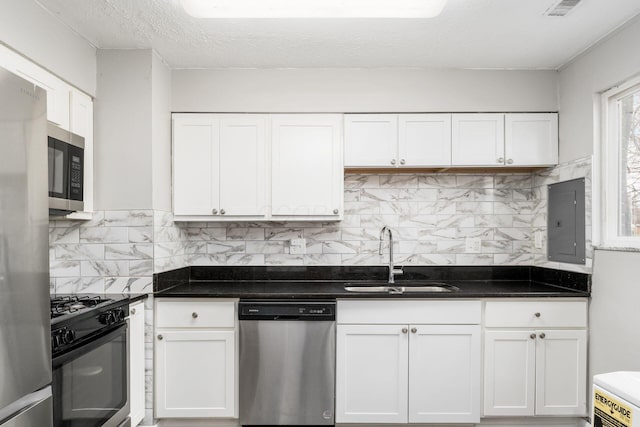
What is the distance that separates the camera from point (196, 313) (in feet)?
8.57

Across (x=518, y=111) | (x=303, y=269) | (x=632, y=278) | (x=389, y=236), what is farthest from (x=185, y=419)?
(x=518, y=111)

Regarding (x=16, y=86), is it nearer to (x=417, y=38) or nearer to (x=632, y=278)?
(x=417, y=38)

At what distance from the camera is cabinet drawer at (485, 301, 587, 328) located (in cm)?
263

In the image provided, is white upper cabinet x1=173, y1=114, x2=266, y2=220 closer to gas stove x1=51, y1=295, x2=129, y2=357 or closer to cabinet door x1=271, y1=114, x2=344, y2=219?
cabinet door x1=271, y1=114, x2=344, y2=219

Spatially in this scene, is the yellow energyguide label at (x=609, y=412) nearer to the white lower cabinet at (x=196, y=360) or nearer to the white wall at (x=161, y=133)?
the white lower cabinet at (x=196, y=360)

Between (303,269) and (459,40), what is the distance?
6.19ft

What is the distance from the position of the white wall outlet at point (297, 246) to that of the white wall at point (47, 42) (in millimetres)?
1661

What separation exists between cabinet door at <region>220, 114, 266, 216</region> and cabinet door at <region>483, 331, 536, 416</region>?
1768mm

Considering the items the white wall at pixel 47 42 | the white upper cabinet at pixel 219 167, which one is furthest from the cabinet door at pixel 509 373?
the white wall at pixel 47 42

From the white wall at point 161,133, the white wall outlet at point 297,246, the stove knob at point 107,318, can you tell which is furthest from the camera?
the white wall outlet at point 297,246

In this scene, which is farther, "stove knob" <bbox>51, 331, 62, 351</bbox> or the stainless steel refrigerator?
"stove knob" <bbox>51, 331, 62, 351</bbox>

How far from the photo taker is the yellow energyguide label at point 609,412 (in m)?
1.58

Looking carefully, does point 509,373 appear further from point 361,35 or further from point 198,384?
point 361,35

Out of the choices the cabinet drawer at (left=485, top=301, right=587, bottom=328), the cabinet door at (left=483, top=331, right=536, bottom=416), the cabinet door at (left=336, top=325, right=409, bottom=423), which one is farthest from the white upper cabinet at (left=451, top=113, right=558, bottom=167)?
the cabinet door at (left=336, top=325, right=409, bottom=423)
